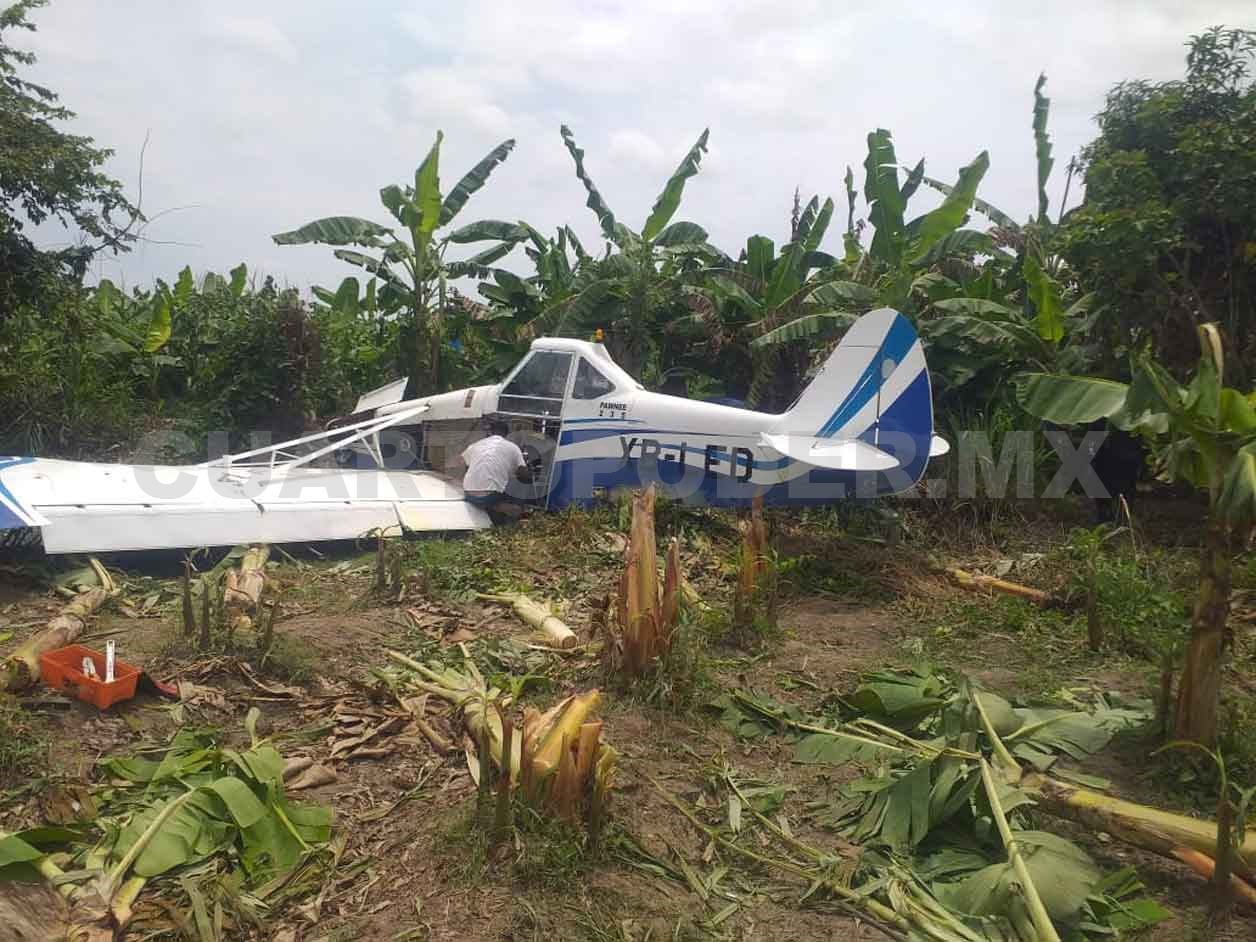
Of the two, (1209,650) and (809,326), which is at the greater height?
(809,326)

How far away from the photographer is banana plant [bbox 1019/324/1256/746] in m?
3.97

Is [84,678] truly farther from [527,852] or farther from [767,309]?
[767,309]

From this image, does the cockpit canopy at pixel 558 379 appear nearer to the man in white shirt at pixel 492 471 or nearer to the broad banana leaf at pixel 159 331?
the man in white shirt at pixel 492 471

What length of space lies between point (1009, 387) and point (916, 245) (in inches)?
78.4

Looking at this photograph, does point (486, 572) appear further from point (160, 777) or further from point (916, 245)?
point (916, 245)

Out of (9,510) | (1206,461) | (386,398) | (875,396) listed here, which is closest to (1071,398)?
(1206,461)

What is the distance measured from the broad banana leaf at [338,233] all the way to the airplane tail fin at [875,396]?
7.71 m

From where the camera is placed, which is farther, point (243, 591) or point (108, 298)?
point (108, 298)

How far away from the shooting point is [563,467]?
9203 mm

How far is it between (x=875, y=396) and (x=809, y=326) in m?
2.72

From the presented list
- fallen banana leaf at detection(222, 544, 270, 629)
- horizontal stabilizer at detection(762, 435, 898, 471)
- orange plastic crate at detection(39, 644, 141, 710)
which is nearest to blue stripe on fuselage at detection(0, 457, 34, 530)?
fallen banana leaf at detection(222, 544, 270, 629)

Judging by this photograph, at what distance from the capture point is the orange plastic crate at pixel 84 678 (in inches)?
178

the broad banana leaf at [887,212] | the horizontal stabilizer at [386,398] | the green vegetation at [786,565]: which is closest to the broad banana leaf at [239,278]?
the green vegetation at [786,565]

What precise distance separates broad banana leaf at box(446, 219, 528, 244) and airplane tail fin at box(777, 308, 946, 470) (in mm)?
7200
